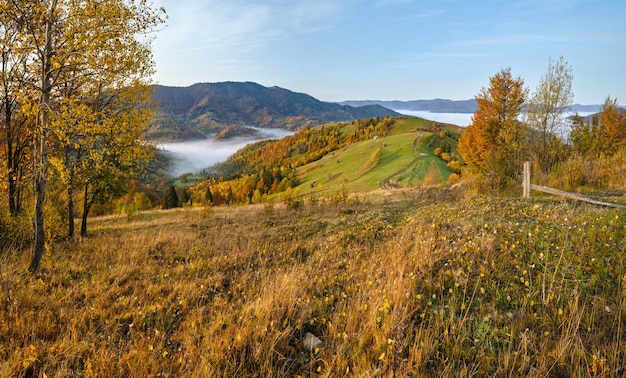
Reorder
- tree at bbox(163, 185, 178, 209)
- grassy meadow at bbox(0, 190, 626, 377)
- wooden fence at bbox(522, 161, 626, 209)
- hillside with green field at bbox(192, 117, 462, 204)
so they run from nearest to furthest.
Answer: grassy meadow at bbox(0, 190, 626, 377) → wooden fence at bbox(522, 161, 626, 209) → hillside with green field at bbox(192, 117, 462, 204) → tree at bbox(163, 185, 178, 209)

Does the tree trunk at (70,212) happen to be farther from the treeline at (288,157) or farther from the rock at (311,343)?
the treeline at (288,157)

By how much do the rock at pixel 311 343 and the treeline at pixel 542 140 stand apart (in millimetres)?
18790

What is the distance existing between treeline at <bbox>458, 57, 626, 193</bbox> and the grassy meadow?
41.7ft

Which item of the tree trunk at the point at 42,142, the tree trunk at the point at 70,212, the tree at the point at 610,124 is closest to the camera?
the tree trunk at the point at 42,142

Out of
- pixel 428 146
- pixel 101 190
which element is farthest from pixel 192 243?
pixel 428 146

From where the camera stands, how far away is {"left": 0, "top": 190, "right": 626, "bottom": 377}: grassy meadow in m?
3.57

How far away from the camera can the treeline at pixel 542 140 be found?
58.0ft

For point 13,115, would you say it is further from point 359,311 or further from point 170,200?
point 170,200

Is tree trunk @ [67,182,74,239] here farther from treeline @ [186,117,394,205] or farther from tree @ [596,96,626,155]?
treeline @ [186,117,394,205]

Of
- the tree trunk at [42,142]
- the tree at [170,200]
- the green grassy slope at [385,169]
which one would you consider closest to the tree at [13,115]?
the tree trunk at [42,142]

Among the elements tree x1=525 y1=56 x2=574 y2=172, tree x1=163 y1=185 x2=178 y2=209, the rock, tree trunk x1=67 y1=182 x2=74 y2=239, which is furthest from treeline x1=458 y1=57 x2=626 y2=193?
tree x1=163 y1=185 x2=178 y2=209

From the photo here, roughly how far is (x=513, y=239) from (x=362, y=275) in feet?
11.0

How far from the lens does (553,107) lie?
28.4 m

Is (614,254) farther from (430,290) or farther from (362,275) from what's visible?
(362,275)
